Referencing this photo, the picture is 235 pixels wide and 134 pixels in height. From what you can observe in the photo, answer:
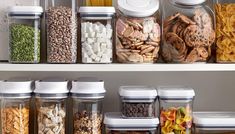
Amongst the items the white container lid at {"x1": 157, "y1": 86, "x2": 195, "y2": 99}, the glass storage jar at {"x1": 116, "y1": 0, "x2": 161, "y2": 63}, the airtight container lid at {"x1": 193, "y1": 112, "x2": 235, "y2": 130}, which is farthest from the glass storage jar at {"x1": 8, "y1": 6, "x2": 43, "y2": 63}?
the airtight container lid at {"x1": 193, "y1": 112, "x2": 235, "y2": 130}

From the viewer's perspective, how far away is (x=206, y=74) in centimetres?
145

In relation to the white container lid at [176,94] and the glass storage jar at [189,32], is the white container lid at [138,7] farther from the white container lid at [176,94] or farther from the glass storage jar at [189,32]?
the white container lid at [176,94]

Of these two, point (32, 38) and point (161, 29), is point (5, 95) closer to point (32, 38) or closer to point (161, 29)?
point (32, 38)

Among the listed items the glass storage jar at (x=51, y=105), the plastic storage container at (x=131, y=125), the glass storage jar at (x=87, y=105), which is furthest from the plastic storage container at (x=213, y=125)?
the glass storage jar at (x=51, y=105)

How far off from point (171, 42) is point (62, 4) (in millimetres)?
328

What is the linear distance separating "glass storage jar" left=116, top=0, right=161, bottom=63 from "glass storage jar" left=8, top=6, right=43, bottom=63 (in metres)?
0.23

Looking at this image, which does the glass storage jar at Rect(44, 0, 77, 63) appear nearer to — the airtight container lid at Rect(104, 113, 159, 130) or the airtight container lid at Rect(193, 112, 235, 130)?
the airtight container lid at Rect(104, 113, 159, 130)

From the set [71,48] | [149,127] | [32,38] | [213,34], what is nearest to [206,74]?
[213,34]

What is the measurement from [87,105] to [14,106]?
8.0 inches

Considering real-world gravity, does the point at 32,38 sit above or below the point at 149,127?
above

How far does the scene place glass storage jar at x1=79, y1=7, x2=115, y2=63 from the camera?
4.15 feet

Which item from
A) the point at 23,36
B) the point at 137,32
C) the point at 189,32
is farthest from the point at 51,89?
the point at 189,32

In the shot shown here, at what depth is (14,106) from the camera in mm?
1274

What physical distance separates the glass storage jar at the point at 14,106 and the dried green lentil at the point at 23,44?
0.07 m
